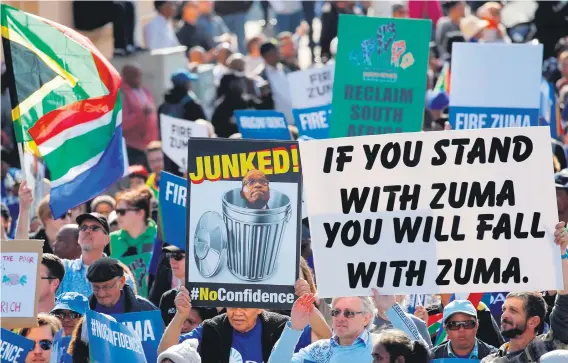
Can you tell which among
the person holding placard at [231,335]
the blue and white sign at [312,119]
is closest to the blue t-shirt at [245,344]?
the person holding placard at [231,335]

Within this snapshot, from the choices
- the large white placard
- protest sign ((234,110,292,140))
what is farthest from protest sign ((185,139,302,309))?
the large white placard

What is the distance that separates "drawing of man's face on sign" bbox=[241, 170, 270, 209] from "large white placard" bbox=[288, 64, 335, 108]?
249 inches

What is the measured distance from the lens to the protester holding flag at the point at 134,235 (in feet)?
36.0

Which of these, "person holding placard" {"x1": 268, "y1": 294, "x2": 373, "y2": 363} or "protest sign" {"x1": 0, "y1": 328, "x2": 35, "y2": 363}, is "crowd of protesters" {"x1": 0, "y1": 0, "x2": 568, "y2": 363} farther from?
"protest sign" {"x1": 0, "y1": 328, "x2": 35, "y2": 363}

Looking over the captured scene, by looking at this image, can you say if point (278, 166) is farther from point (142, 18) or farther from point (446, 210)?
point (142, 18)

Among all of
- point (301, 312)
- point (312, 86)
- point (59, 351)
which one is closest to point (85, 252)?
point (59, 351)

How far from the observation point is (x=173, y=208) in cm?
998

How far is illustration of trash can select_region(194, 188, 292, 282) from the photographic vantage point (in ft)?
26.3

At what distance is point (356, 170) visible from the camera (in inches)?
311

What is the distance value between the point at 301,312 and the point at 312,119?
6.61m

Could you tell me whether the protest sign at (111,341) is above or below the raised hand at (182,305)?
below

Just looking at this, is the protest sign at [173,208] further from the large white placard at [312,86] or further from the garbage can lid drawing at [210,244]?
the large white placard at [312,86]

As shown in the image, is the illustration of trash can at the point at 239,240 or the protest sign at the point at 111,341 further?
the illustration of trash can at the point at 239,240

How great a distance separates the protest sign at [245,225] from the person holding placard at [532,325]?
113cm
